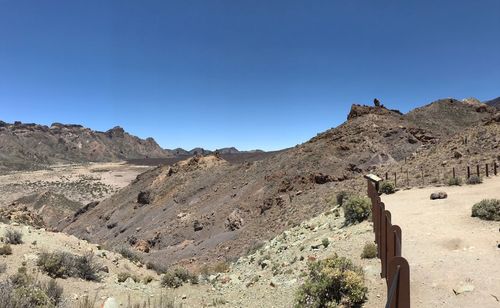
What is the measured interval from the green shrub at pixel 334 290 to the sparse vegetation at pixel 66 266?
22.2 ft

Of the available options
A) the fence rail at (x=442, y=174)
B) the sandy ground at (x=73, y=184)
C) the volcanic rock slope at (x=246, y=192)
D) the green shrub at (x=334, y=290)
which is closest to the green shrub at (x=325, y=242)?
the green shrub at (x=334, y=290)

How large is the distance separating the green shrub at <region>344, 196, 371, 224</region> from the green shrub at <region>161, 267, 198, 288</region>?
19.6 feet

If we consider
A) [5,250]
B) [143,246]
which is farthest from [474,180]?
[143,246]

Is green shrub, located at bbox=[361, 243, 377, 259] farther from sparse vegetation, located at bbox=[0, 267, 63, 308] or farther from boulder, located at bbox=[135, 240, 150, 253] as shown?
boulder, located at bbox=[135, 240, 150, 253]

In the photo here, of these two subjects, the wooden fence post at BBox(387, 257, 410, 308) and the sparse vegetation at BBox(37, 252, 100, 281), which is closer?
the wooden fence post at BBox(387, 257, 410, 308)

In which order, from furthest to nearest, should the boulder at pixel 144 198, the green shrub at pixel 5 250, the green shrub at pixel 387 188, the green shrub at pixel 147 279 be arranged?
the boulder at pixel 144 198 < the green shrub at pixel 387 188 < the green shrub at pixel 147 279 < the green shrub at pixel 5 250

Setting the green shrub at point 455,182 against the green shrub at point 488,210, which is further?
the green shrub at point 455,182

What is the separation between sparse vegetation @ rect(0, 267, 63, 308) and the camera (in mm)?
7504

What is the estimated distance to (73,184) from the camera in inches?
3602

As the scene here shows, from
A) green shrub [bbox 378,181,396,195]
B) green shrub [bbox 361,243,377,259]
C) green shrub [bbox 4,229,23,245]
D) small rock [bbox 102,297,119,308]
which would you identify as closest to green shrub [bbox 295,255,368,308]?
green shrub [bbox 361,243,377,259]

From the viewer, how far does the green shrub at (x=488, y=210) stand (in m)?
11.9

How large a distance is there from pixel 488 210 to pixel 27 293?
12348 millimetres

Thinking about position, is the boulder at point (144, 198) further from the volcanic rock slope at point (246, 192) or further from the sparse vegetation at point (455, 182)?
the sparse vegetation at point (455, 182)

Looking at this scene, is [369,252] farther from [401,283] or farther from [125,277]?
[125,277]
